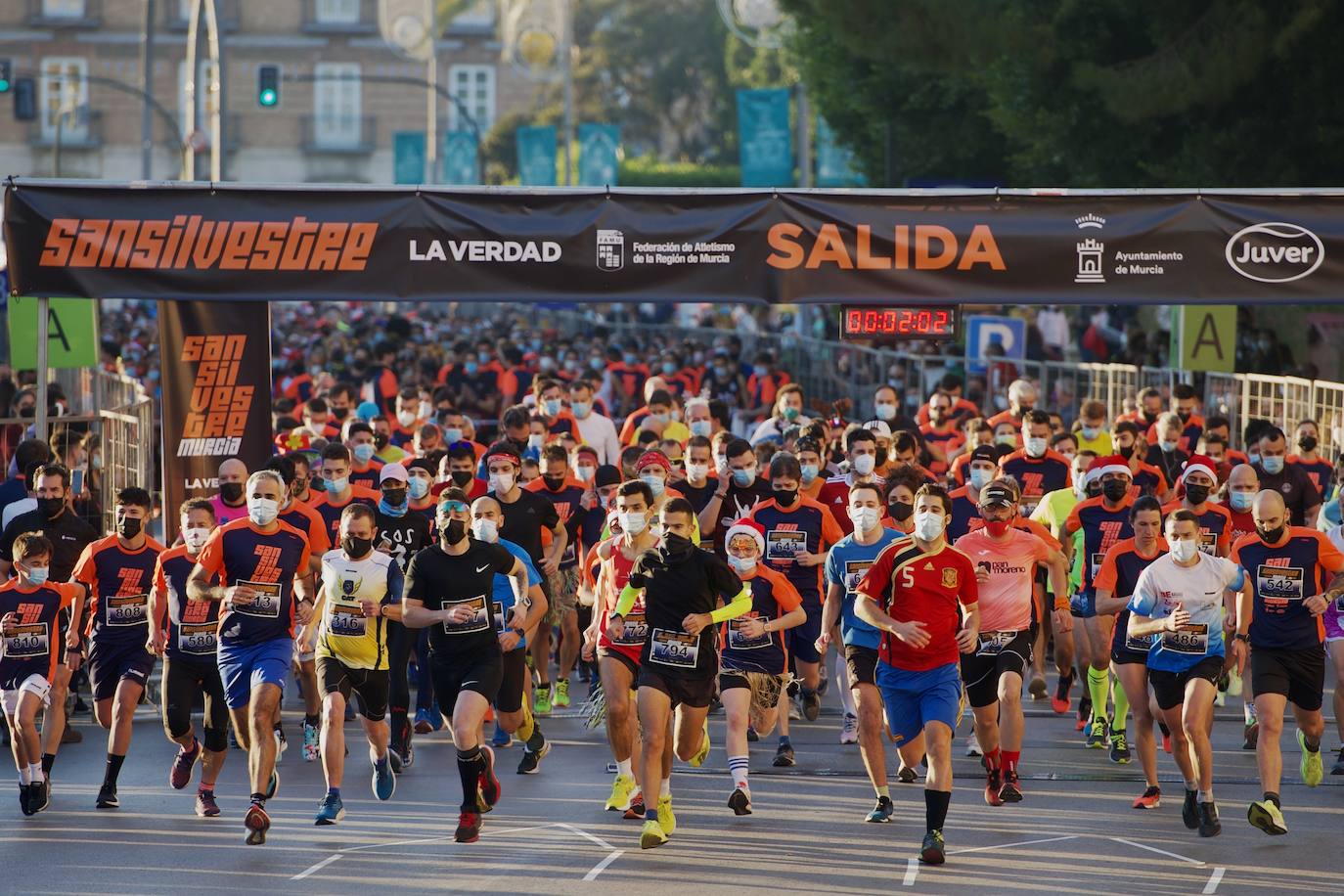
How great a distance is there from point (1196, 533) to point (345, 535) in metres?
4.70

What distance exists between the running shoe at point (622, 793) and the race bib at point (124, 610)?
3.04 metres

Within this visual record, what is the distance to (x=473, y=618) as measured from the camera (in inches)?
450

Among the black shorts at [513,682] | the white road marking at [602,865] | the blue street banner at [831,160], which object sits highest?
the blue street banner at [831,160]

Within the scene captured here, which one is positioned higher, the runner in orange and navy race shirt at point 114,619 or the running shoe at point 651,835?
the runner in orange and navy race shirt at point 114,619

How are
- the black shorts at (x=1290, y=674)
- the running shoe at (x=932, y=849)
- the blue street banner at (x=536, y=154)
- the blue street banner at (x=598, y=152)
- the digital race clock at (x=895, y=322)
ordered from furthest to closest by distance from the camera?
the blue street banner at (x=536, y=154) → the blue street banner at (x=598, y=152) → the digital race clock at (x=895, y=322) → the black shorts at (x=1290, y=674) → the running shoe at (x=932, y=849)

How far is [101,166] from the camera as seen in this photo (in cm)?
8719

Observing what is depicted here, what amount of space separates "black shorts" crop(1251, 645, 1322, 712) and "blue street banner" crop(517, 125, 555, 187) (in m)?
35.9

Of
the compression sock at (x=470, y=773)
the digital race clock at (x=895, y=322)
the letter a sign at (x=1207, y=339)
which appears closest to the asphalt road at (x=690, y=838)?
the compression sock at (x=470, y=773)

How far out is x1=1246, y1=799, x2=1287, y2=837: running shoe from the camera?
35.7 feet

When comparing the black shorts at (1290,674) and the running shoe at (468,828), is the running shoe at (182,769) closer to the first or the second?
the running shoe at (468,828)

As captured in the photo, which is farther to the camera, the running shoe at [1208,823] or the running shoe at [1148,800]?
the running shoe at [1148,800]

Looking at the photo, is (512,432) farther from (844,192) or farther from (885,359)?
(885,359)

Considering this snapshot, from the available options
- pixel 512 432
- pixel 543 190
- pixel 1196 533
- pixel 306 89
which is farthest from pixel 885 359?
pixel 306 89

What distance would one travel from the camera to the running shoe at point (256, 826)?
35.7 ft
